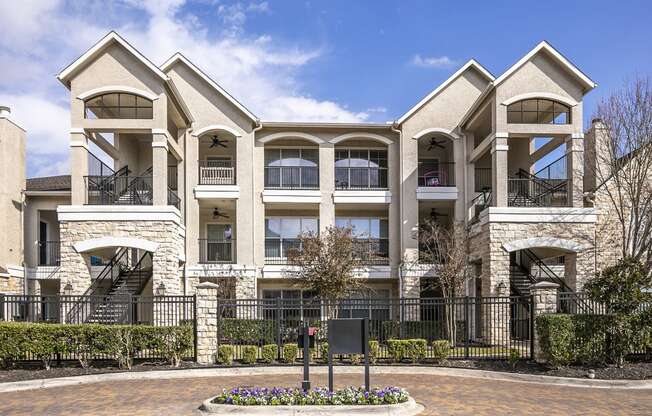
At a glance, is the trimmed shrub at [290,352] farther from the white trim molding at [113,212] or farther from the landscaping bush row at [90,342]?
the white trim molding at [113,212]

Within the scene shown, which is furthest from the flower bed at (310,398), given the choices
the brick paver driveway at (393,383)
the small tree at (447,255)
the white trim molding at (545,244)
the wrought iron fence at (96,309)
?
the white trim molding at (545,244)

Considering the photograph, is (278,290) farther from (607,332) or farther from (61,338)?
(607,332)

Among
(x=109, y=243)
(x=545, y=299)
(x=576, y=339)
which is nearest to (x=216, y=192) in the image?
(x=109, y=243)

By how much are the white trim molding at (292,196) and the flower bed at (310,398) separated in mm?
16666

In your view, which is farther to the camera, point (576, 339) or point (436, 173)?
point (436, 173)

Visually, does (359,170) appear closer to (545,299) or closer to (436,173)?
(436,173)

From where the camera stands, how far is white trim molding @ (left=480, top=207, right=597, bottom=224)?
22891mm

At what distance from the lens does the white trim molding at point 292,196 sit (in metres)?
27.3

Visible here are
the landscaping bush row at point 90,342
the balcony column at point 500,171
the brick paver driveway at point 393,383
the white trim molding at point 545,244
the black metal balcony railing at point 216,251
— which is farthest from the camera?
the black metal balcony railing at point 216,251

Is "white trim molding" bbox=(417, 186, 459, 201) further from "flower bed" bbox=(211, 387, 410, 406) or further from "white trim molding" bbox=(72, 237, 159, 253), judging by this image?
"flower bed" bbox=(211, 387, 410, 406)

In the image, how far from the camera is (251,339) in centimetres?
1859

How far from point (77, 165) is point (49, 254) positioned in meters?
8.26

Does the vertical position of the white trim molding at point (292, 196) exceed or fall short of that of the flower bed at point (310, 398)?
it exceeds it

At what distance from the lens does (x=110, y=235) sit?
22.2m
